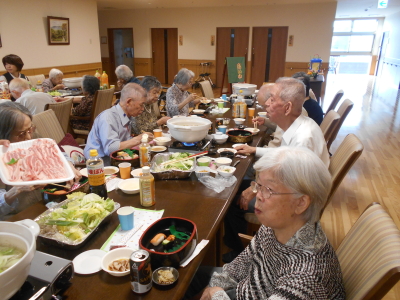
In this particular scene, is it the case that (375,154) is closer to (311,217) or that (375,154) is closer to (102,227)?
(311,217)

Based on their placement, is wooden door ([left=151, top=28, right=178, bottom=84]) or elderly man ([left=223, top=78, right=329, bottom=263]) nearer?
elderly man ([left=223, top=78, right=329, bottom=263])

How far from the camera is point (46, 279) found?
85cm

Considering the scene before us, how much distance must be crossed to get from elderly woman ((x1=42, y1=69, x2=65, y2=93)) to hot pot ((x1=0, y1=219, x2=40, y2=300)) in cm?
474

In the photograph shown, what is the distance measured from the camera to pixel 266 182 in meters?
1.03

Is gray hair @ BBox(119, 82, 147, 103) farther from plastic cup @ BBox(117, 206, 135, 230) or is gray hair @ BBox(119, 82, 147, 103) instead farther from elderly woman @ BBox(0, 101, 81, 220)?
plastic cup @ BBox(117, 206, 135, 230)

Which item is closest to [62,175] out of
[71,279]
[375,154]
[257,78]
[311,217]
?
[71,279]

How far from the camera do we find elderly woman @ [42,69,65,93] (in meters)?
4.94

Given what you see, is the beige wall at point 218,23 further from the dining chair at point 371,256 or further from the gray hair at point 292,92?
the dining chair at point 371,256

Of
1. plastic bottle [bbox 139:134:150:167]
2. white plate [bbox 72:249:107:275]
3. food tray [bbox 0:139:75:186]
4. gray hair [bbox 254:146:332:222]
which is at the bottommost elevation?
white plate [bbox 72:249:107:275]

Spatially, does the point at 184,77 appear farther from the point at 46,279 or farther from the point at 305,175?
the point at 46,279

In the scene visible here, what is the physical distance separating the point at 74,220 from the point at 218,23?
1002cm

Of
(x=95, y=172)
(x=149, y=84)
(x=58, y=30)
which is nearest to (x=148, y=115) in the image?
(x=149, y=84)

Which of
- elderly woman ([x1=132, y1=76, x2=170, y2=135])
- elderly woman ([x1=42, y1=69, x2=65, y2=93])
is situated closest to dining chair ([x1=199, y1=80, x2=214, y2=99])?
elderly woman ([x1=132, y1=76, x2=170, y2=135])

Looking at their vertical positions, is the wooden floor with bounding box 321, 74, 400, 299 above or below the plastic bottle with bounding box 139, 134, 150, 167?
below
